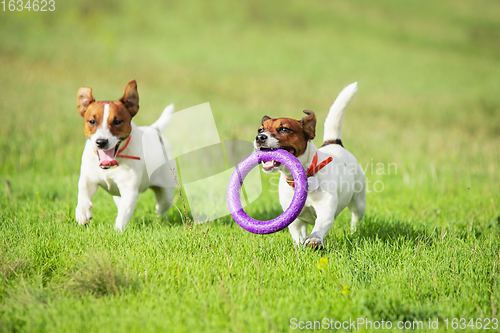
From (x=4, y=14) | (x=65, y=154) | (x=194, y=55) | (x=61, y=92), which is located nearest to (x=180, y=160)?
(x=65, y=154)

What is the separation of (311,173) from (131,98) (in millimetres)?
2129

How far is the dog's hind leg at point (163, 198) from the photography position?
5.14 metres

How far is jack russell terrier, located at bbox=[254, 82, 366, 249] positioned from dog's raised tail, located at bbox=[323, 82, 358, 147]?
0.38 metres

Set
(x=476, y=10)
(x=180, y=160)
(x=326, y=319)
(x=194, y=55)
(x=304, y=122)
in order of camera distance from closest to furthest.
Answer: (x=326, y=319) < (x=304, y=122) < (x=180, y=160) < (x=194, y=55) < (x=476, y=10)

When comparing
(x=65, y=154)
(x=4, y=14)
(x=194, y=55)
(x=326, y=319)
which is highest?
(x=4, y=14)

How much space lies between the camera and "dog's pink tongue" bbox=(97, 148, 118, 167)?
414cm

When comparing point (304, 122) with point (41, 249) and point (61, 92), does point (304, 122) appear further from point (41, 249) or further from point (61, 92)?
point (61, 92)

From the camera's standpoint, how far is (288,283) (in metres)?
3.34

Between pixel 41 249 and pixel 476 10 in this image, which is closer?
pixel 41 249

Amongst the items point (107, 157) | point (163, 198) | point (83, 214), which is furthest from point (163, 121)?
point (83, 214)

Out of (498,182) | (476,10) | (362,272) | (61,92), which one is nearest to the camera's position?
(362,272)

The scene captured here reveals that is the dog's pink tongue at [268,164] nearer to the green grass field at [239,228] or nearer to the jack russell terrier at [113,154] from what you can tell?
the green grass field at [239,228]

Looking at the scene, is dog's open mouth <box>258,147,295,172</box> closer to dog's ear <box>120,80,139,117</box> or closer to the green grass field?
the green grass field

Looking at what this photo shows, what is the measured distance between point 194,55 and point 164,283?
27.2 metres
